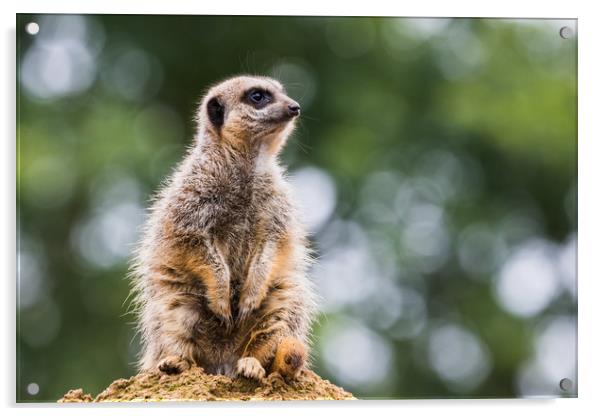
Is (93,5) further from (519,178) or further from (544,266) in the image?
(544,266)

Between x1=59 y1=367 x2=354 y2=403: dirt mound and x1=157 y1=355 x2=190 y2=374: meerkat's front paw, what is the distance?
2cm

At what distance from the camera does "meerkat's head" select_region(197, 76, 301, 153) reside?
11.3 feet

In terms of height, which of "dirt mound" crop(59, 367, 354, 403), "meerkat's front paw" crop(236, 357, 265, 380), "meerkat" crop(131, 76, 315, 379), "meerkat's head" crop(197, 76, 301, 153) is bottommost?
"dirt mound" crop(59, 367, 354, 403)

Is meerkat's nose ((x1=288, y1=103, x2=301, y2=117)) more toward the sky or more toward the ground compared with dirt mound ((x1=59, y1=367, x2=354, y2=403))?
more toward the sky

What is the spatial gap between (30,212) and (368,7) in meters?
1.62

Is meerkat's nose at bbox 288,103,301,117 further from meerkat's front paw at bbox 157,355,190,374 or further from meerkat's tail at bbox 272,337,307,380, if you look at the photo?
meerkat's front paw at bbox 157,355,190,374

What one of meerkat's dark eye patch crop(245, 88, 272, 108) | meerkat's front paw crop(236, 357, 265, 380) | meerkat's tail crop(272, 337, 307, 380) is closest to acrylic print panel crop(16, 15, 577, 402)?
meerkat's dark eye patch crop(245, 88, 272, 108)

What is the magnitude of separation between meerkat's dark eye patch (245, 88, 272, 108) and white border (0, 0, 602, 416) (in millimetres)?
355

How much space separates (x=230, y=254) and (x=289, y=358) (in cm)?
47

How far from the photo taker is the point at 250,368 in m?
3.29

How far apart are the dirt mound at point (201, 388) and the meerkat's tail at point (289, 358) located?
1.2 inches

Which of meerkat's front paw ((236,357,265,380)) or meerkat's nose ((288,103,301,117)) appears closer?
meerkat's front paw ((236,357,265,380))
